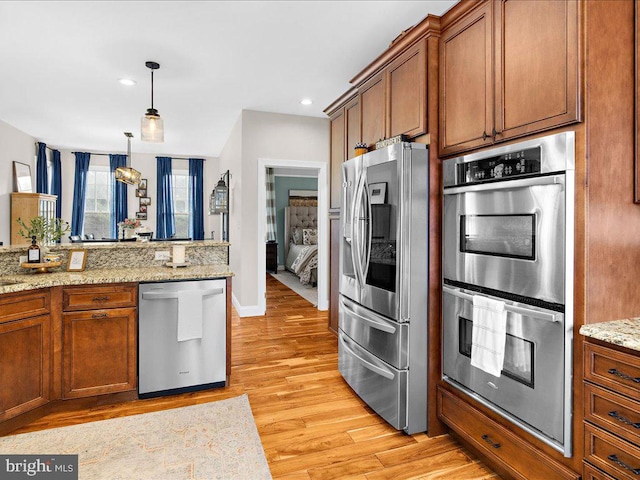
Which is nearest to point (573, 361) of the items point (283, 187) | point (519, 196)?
point (519, 196)

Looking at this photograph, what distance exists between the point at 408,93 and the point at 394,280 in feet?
3.95

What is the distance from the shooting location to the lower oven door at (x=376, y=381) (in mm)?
2221

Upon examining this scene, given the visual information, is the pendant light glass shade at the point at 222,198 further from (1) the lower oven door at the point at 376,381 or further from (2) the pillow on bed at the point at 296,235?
(1) the lower oven door at the point at 376,381

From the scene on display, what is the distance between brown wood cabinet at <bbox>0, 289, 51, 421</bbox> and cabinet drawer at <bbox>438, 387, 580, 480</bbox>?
101 inches

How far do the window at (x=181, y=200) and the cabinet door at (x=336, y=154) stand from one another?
18.4ft

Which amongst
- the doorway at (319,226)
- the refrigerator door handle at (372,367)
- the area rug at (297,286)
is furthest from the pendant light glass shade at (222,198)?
the refrigerator door handle at (372,367)

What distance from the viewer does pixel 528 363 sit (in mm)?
1654

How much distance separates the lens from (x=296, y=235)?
9.03 metres

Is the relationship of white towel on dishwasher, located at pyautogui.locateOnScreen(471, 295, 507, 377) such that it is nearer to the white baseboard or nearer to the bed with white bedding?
the white baseboard

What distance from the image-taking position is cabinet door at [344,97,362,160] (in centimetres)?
339

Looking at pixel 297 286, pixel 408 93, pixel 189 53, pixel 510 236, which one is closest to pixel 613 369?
pixel 510 236

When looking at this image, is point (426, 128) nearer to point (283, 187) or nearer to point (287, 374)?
point (287, 374)

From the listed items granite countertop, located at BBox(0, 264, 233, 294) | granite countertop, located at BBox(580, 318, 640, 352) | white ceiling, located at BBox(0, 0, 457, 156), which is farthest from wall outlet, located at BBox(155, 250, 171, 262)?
granite countertop, located at BBox(580, 318, 640, 352)

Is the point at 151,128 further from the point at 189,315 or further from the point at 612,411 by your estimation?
the point at 612,411
